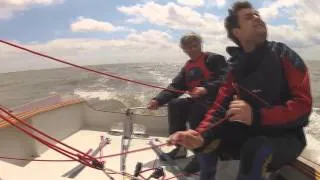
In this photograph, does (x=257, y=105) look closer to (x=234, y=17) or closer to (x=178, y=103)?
(x=234, y=17)

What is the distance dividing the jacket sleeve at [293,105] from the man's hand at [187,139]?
0.28 meters

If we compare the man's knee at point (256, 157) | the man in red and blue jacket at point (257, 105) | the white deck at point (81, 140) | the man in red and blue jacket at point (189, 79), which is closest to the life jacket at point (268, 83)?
the man in red and blue jacket at point (257, 105)

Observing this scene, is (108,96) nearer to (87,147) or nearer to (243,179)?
(87,147)

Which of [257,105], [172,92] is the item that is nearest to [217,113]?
[257,105]

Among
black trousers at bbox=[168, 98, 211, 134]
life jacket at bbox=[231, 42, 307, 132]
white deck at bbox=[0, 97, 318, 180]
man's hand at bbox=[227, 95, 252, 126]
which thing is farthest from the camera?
black trousers at bbox=[168, 98, 211, 134]

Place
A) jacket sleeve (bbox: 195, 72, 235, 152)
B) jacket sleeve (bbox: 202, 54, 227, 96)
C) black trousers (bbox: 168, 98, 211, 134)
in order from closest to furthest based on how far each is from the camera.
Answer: jacket sleeve (bbox: 195, 72, 235, 152), jacket sleeve (bbox: 202, 54, 227, 96), black trousers (bbox: 168, 98, 211, 134)

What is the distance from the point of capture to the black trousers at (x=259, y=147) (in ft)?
5.46

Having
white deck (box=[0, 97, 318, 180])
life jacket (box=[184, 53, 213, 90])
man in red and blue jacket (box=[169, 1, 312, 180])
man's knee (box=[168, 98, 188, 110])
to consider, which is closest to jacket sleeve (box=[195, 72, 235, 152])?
man in red and blue jacket (box=[169, 1, 312, 180])

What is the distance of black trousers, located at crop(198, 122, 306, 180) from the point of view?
5.46 feet

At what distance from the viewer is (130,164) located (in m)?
3.10

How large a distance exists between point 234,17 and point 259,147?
667mm

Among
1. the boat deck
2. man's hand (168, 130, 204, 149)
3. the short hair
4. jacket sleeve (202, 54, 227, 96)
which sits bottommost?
the boat deck

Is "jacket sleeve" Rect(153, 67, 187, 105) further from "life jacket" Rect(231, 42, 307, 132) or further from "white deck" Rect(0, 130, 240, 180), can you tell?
"life jacket" Rect(231, 42, 307, 132)

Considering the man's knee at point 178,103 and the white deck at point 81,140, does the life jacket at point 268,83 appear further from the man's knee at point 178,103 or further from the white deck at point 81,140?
the man's knee at point 178,103
